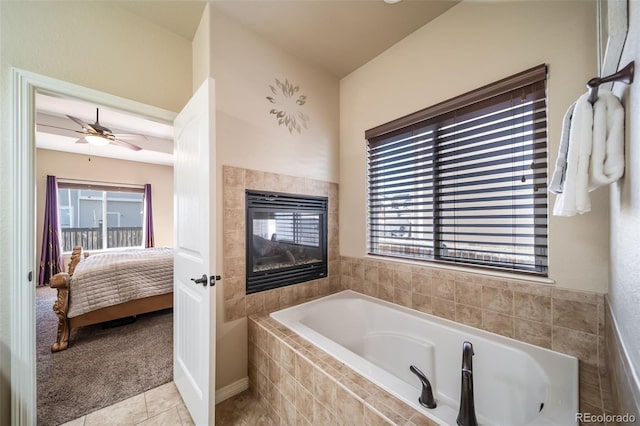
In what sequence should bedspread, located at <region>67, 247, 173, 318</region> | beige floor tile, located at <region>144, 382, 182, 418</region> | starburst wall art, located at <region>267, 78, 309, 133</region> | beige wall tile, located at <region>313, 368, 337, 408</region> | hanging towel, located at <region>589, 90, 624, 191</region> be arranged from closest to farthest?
1. hanging towel, located at <region>589, 90, 624, 191</region>
2. beige wall tile, located at <region>313, 368, 337, 408</region>
3. beige floor tile, located at <region>144, 382, 182, 418</region>
4. starburst wall art, located at <region>267, 78, 309, 133</region>
5. bedspread, located at <region>67, 247, 173, 318</region>

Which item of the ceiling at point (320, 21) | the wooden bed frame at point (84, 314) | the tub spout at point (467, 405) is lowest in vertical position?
the wooden bed frame at point (84, 314)

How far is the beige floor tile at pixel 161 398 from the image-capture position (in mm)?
1596

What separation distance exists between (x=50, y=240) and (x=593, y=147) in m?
7.03

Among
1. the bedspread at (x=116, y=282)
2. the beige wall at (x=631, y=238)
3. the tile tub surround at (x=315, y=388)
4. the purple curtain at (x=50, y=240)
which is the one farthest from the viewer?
the purple curtain at (x=50, y=240)

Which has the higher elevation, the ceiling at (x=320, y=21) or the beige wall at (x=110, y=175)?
the ceiling at (x=320, y=21)

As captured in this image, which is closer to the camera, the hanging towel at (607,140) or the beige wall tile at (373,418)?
the hanging towel at (607,140)

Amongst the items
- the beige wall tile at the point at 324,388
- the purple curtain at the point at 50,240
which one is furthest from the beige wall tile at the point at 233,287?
the purple curtain at the point at 50,240

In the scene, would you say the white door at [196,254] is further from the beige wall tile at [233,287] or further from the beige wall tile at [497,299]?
the beige wall tile at [497,299]

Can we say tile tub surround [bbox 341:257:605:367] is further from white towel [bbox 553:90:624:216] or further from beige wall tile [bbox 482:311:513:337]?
white towel [bbox 553:90:624:216]

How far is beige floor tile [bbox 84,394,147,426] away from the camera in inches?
58.4

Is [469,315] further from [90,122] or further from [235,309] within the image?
[90,122]

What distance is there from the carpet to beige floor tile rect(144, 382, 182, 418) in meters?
0.08

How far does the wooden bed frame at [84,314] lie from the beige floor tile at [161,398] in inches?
51.9
